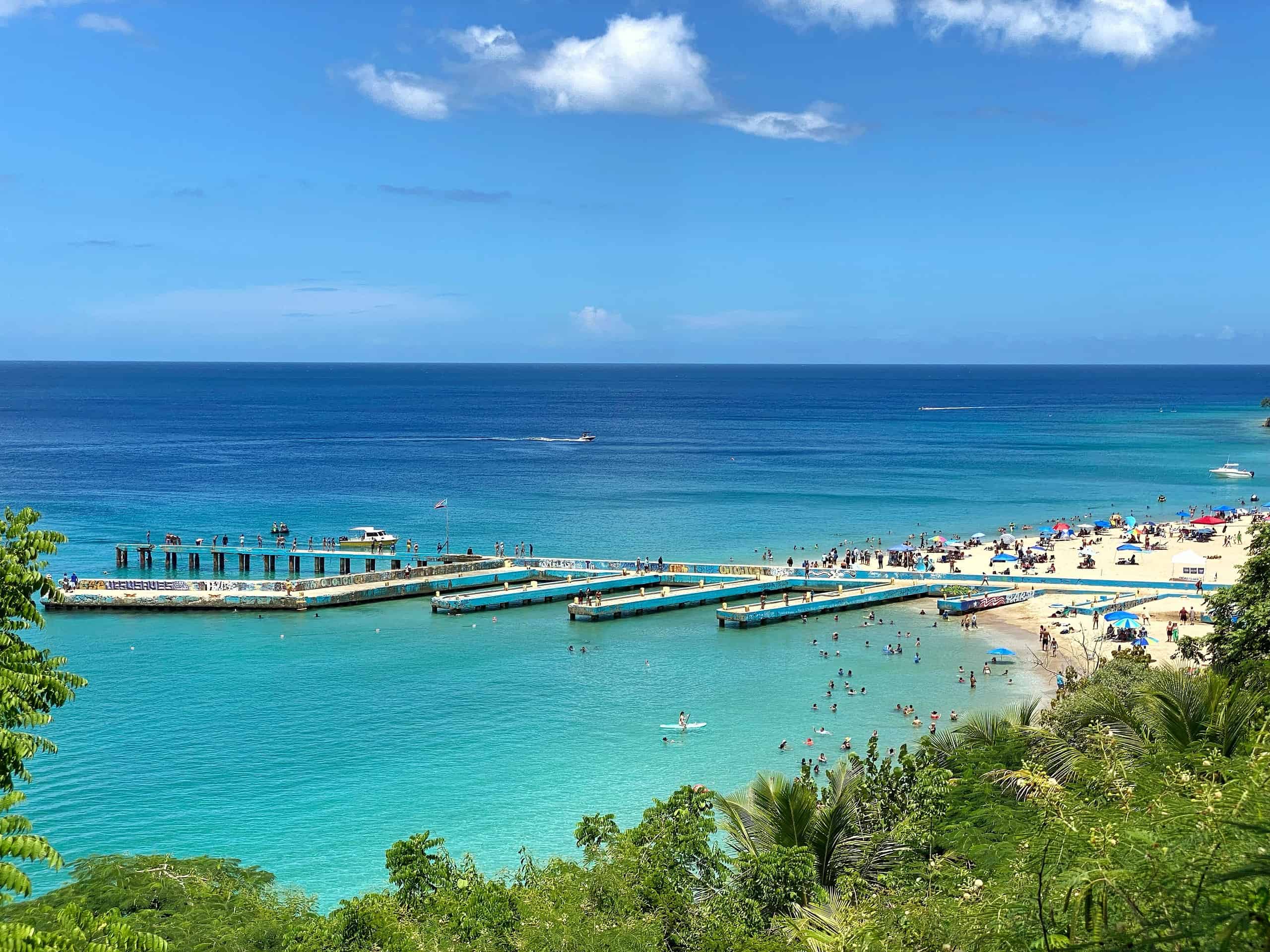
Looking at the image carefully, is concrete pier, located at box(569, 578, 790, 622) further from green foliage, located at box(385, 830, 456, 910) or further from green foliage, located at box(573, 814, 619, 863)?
green foliage, located at box(385, 830, 456, 910)

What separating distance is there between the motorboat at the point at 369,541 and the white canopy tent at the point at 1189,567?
53.5 m

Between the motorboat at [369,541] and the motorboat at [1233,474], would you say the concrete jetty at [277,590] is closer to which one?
the motorboat at [369,541]


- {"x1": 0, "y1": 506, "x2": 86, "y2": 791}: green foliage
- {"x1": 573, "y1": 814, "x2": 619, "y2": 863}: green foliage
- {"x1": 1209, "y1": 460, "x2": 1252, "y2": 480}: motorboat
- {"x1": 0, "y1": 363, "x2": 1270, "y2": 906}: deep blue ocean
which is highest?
{"x1": 0, "y1": 506, "x2": 86, "y2": 791}: green foliage

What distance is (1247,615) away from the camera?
2814 centimetres

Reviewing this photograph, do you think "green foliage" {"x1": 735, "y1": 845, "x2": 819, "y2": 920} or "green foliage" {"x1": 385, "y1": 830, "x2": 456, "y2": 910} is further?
"green foliage" {"x1": 385, "y1": 830, "x2": 456, "y2": 910}

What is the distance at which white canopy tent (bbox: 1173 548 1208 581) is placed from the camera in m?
65.6

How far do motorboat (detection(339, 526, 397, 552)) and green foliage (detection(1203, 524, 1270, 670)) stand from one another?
61.0 meters

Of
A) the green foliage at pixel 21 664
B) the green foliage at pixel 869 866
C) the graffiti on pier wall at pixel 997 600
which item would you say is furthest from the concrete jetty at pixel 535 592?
the green foliage at pixel 21 664

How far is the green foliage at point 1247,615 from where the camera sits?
27203 mm

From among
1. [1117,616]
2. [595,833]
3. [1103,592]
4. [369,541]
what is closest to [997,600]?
[1103,592]

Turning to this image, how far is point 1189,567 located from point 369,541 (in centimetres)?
5540

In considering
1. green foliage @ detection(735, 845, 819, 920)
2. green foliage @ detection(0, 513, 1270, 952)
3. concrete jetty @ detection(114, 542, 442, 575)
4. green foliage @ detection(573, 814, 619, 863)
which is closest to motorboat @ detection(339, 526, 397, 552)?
concrete jetty @ detection(114, 542, 442, 575)

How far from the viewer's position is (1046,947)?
8266 millimetres

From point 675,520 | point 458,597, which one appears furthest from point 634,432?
point 458,597
